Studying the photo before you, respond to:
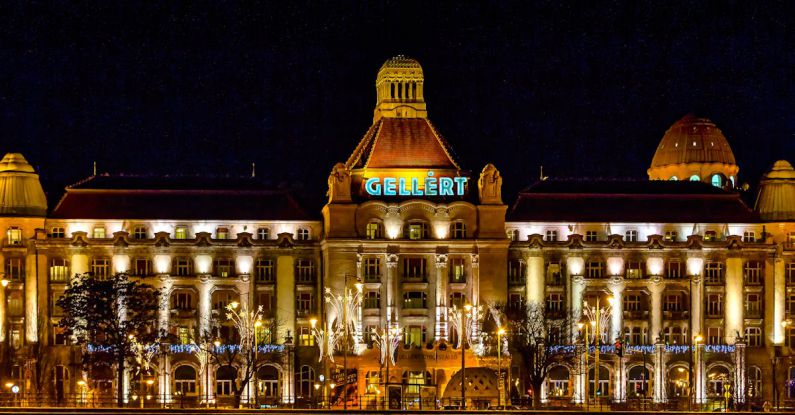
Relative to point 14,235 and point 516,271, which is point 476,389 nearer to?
point 516,271

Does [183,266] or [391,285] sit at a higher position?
[183,266]

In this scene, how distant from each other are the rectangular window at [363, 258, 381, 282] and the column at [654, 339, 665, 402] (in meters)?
29.1

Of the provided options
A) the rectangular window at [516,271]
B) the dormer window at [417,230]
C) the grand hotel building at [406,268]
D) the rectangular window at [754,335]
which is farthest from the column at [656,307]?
the dormer window at [417,230]

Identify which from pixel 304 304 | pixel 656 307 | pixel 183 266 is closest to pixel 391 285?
pixel 304 304

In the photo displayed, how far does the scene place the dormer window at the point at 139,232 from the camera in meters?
195

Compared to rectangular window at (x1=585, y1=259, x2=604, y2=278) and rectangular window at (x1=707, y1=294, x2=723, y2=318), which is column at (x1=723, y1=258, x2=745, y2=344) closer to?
rectangular window at (x1=707, y1=294, x2=723, y2=318)

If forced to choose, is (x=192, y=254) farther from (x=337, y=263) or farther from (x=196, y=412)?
(x=196, y=412)

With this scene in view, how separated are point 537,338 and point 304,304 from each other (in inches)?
992

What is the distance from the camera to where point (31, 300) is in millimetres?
190000

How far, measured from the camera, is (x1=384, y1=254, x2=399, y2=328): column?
19050 cm

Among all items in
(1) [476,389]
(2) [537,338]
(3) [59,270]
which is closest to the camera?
(1) [476,389]

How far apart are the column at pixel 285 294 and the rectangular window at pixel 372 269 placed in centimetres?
594

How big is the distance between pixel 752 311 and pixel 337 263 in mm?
43048

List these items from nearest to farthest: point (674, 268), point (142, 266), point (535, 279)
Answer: point (142, 266)
point (535, 279)
point (674, 268)
